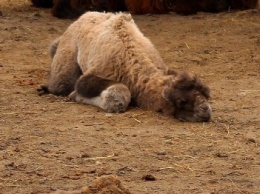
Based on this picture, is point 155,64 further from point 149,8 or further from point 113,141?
point 149,8

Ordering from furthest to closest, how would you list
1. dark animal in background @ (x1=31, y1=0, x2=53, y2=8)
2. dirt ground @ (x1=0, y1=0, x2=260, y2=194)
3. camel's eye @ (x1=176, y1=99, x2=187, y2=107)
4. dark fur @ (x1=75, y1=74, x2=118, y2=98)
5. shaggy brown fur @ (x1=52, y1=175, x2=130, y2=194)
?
1. dark animal in background @ (x1=31, y1=0, x2=53, y2=8)
2. dark fur @ (x1=75, y1=74, x2=118, y2=98)
3. camel's eye @ (x1=176, y1=99, x2=187, y2=107)
4. dirt ground @ (x1=0, y1=0, x2=260, y2=194)
5. shaggy brown fur @ (x1=52, y1=175, x2=130, y2=194)

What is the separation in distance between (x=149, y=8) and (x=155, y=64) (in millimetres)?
5983

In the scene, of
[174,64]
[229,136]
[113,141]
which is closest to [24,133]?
[113,141]

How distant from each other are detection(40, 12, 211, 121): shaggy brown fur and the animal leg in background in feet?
0.42

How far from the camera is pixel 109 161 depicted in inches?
212

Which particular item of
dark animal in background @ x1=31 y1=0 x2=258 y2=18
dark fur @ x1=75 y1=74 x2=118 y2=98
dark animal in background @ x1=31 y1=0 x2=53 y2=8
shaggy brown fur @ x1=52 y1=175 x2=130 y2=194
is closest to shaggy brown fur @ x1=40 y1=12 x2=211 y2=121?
dark fur @ x1=75 y1=74 x2=118 y2=98

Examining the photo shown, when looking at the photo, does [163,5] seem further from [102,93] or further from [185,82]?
[185,82]

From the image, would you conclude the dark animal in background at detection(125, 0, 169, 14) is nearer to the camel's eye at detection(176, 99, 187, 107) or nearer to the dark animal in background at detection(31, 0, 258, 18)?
the dark animal in background at detection(31, 0, 258, 18)

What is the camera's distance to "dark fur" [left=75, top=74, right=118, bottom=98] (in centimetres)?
679

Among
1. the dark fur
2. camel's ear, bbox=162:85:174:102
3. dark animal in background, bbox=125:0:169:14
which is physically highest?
camel's ear, bbox=162:85:174:102

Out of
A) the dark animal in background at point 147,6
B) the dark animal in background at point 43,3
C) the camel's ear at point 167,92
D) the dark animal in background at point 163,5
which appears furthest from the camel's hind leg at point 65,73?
the dark animal in background at point 43,3

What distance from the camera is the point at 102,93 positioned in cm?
675

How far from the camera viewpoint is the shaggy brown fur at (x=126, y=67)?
639cm

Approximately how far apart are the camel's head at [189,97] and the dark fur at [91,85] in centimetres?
62
